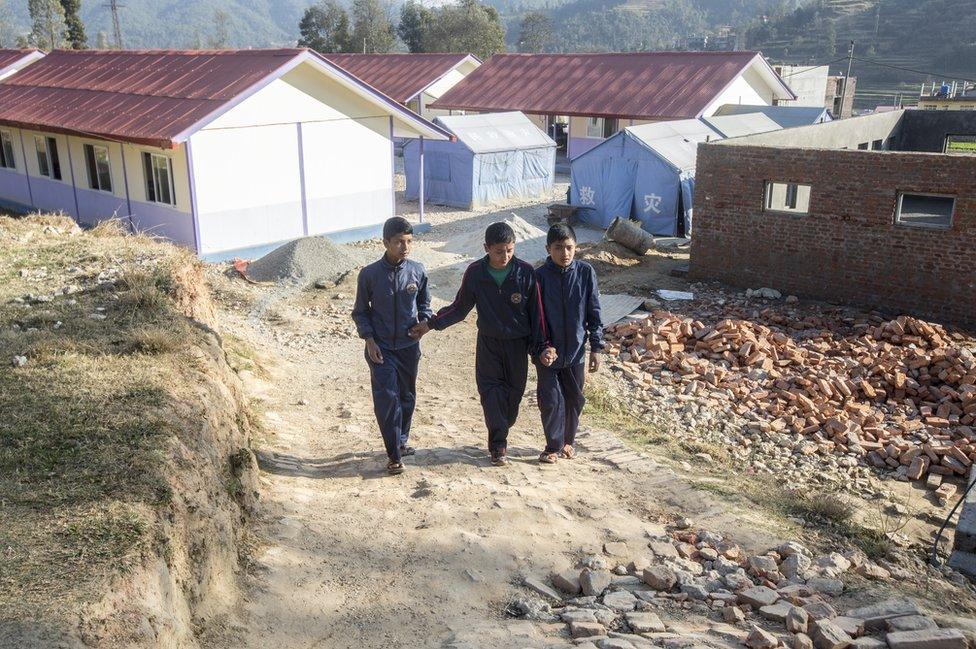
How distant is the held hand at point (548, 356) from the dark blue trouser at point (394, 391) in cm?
87

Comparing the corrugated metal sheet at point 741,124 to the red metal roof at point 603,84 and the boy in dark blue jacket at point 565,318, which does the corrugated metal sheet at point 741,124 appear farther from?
the boy in dark blue jacket at point 565,318

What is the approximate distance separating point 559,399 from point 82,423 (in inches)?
119

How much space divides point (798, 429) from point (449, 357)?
379cm

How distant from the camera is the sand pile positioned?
1515cm

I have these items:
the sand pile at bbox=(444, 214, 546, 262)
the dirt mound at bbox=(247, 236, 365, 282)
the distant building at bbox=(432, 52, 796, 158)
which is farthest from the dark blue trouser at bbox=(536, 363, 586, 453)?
the distant building at bbox=(432, 52, 796, 158)

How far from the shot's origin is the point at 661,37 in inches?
3765

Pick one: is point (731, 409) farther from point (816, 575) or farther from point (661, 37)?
point (661, 37)

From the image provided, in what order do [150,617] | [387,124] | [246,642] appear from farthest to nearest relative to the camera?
[387,124], [246,642], [150,617]

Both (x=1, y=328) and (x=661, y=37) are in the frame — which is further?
(x=661, y=37)

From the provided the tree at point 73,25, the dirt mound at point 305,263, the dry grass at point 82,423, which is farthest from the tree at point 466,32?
the dry grass at point 82,423

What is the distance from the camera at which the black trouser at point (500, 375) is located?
5586 mm

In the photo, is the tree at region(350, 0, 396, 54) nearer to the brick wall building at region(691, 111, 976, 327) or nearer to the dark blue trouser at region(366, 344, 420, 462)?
the brick wall building at region(691, 111, 976, 327)

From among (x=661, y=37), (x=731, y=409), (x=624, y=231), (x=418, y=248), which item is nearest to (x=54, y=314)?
(x=731, y=409)

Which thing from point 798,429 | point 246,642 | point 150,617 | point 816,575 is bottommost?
point 798,429
